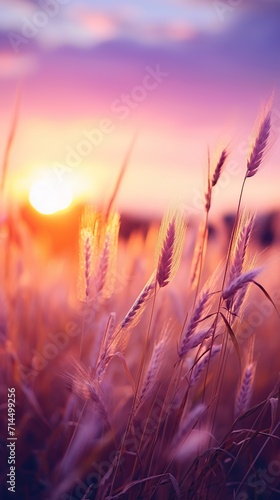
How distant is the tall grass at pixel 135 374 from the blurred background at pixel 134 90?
0.14 m

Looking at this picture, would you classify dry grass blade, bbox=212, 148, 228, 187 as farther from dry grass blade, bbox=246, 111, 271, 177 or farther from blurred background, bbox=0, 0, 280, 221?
blurred background, bbox=0, 0, 280, 221

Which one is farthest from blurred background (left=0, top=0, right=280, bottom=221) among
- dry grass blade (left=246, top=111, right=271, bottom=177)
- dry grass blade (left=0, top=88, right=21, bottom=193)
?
dry grass blade (left=246, top=111, right=271, bottom=177)

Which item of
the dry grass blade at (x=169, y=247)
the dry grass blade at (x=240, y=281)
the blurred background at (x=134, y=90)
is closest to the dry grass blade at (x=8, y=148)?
the blurred background at (x=134, y=90)

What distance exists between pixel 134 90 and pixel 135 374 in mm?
585

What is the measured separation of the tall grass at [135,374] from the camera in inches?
33.6

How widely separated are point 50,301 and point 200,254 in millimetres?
454

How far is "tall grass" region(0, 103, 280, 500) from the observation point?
0.85 metres

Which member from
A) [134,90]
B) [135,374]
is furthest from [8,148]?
[135,374]

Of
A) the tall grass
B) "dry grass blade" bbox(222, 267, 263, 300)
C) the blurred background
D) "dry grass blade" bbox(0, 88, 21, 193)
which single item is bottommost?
the tall grass

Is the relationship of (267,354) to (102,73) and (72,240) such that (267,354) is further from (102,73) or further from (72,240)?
(102,73)

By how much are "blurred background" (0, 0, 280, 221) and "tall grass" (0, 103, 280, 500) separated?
14 cm

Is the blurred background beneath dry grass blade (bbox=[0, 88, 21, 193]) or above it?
above

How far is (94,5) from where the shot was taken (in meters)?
1.12

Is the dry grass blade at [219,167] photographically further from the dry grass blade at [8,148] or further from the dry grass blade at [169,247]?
the dry grass blade at [8,148]
